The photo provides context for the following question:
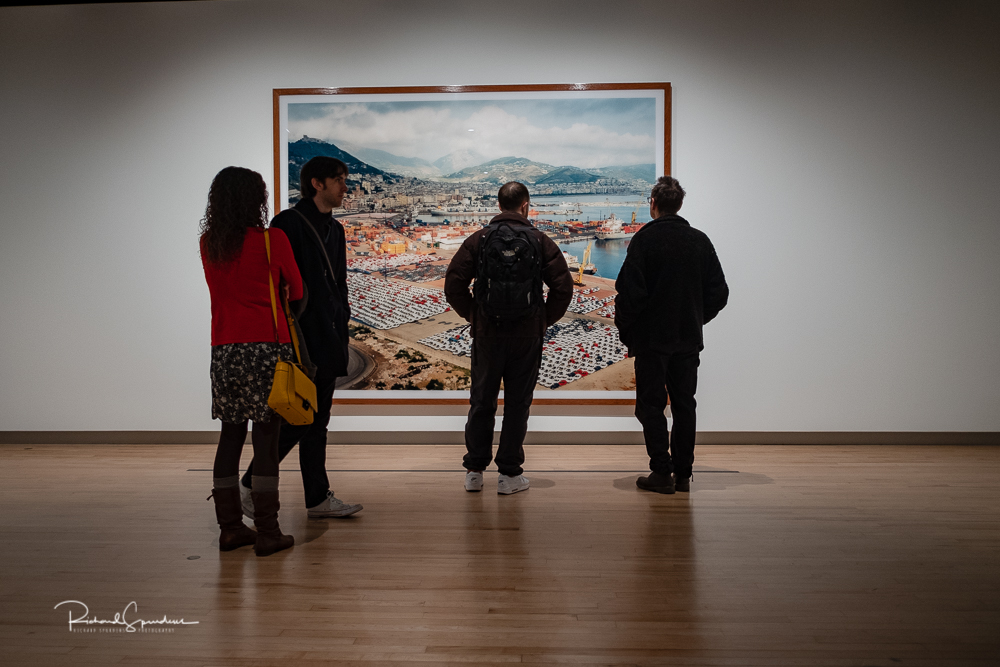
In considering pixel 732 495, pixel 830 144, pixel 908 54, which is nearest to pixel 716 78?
pixel 830 144

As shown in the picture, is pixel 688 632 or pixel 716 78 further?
pixel 716 78

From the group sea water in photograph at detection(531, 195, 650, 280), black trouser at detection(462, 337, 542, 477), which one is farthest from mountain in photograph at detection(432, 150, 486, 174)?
black trouser at detection(462, 337, 542, 477)

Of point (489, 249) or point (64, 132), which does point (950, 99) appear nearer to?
point (489, 249)

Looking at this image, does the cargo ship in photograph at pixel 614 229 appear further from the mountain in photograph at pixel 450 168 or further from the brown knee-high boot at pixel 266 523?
the brown knee-high boot at pixel 266 523

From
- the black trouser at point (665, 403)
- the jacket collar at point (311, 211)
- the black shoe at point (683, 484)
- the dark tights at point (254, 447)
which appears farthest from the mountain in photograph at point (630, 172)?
the dark tights at point (254, 447)

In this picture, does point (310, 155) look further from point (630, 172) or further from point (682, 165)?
point (682, 165)

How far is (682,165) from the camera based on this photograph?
15.9ft

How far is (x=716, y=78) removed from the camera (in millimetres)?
4824

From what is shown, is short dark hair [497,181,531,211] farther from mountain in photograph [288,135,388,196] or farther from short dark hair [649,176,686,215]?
mountain in photograph [288,135,388,196]

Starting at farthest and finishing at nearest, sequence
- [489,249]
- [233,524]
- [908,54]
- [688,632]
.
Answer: [908,54]
[489,249]
[233,524]
[688,632]

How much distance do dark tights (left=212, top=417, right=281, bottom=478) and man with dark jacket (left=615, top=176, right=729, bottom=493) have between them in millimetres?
1793

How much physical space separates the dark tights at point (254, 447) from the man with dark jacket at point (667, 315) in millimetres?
1793

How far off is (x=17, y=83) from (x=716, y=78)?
16.2 feet

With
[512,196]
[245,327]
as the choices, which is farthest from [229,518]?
[512,196]
